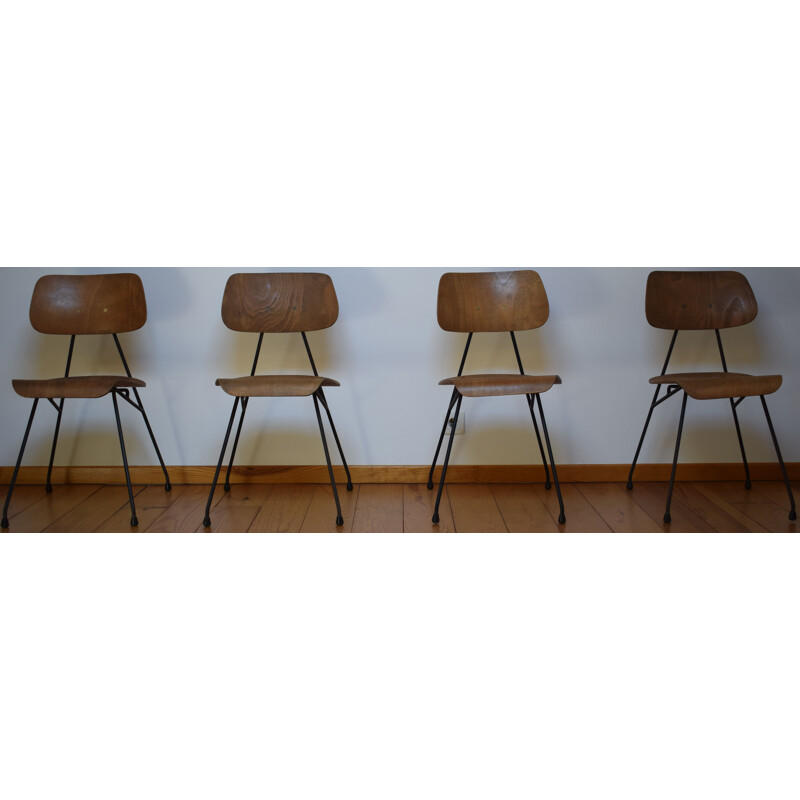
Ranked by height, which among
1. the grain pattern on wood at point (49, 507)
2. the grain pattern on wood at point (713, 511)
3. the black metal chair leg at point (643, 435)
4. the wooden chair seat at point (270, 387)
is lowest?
the grain pattern on wood at point (49, 507)

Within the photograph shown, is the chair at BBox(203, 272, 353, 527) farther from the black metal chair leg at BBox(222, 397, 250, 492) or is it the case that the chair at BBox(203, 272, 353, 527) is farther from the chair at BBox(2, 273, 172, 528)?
the chair at BBox(2, 273, 172, 528)

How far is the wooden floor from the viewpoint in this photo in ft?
8.12

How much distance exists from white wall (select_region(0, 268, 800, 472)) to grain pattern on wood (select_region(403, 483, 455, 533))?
19 centimetres

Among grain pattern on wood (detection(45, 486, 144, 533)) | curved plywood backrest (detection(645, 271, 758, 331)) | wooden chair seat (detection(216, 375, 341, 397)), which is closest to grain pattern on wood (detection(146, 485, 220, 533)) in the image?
grain pattern on wood (detection(45, 486, 144, 533))

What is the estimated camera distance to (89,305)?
9.42 feet

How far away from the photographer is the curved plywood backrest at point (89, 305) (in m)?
2.87

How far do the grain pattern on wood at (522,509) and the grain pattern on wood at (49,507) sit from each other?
5.23ft

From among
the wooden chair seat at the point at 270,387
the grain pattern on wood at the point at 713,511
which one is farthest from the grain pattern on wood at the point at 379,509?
the grain pattern on wood at the point at 713,511

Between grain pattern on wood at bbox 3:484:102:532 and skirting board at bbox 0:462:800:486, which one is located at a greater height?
skirting board at bbox 0:462:800:486

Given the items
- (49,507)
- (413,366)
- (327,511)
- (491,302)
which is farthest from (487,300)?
(49,507)

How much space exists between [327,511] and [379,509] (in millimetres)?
189

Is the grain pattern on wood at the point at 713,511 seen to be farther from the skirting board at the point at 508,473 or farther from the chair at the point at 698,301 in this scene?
the chair at the point at 698,301

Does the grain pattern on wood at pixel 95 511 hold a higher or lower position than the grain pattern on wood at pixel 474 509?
lower
